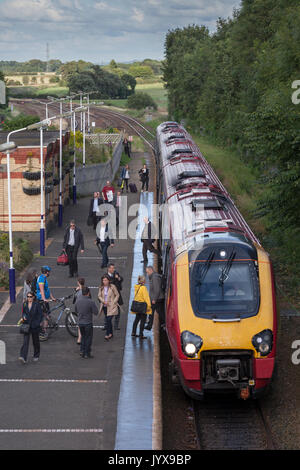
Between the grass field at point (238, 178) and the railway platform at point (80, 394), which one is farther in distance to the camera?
the grass field at point (238, 178)

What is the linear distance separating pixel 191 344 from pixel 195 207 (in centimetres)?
506

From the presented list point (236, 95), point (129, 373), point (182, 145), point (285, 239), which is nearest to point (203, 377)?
point (129, 373)

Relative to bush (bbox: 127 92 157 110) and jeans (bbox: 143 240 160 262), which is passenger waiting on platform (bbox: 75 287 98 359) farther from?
bush (bbox: 127 92 157 110)

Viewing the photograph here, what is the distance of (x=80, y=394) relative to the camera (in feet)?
42.4

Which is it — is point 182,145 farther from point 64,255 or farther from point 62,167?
point 64,255

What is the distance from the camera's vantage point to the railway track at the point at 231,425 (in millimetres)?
11906

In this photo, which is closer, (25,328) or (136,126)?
(25,328)

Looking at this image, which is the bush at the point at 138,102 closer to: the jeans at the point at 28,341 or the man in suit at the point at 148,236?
the man in suit at the point at 148,236

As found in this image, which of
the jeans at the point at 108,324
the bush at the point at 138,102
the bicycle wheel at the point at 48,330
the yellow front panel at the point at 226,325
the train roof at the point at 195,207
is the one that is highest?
the bush at the point at 138,102

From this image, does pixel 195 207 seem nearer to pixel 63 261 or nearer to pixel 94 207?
pixel 63 261

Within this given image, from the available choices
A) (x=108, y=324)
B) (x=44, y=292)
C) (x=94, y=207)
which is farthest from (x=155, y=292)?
(x=94, y=207)

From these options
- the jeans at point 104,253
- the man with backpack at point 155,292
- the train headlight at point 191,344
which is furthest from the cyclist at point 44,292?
the jeans at point 104,253

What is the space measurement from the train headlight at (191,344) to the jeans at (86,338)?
9.45 ft

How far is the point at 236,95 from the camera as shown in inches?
2267
